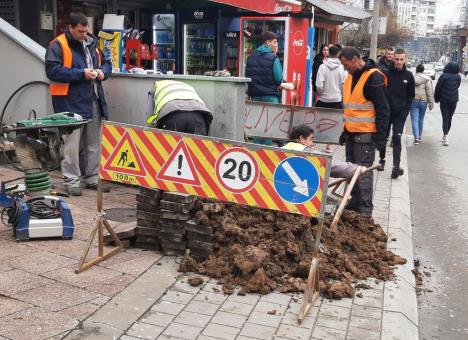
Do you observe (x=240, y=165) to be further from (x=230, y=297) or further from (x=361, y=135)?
(x=361, y=135)

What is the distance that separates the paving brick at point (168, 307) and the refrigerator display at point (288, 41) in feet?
29.4

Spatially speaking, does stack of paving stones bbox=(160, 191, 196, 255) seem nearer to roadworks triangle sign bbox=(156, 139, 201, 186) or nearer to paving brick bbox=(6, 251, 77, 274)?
roadworks triangle sign bbox=(156, 139, 201, 186)

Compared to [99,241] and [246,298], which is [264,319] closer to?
[246,298]

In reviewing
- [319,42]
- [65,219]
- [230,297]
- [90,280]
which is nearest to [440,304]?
[230,297]

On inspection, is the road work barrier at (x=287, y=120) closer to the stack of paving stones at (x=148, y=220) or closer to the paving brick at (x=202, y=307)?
the stack of paving stones at (x=148, y=220)

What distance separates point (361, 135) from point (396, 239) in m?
1.25

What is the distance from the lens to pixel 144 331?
148 inches

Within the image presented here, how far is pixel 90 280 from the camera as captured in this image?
4.44 meters

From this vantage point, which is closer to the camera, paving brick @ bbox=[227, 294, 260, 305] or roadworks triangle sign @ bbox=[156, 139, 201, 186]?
paving brick @ bbox=[227, 294, 260, 305]

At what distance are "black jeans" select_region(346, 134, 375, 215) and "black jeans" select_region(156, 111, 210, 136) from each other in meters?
1.91

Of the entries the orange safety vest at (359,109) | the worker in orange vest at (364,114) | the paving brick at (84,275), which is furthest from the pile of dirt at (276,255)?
the orange safety vest at (359,109)

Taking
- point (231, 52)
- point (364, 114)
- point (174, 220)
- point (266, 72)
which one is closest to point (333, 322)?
point (174, 220)

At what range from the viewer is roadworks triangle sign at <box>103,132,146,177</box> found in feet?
15.5

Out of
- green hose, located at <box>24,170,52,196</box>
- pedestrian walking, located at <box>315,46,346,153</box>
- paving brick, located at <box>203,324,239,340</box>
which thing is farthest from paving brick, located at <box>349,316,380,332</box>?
pedestrian walking, located at <box>315,46,346,153</box>
